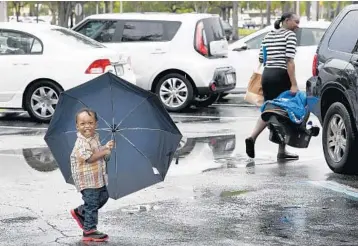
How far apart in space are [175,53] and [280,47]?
17.6 feet

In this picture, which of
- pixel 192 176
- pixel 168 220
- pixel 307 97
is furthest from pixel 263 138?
pixel 168 220

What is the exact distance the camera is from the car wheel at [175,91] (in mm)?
15359

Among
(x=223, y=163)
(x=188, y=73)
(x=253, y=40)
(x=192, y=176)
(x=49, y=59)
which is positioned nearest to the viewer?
(x=192, y=176)

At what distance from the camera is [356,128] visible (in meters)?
8.95

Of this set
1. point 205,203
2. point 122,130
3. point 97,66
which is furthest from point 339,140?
point 97,66

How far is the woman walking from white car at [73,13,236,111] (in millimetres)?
4857

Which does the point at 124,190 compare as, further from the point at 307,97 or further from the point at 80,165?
the point at 307,97

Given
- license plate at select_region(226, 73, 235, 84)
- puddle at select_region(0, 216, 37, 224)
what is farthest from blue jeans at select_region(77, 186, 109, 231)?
license plate at select_region(226, 73, 235, 84)

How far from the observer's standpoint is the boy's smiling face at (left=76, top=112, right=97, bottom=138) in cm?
621

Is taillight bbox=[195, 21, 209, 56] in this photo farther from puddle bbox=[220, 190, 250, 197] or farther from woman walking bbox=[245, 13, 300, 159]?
puddle bbox=[220, 190, 250, 197]

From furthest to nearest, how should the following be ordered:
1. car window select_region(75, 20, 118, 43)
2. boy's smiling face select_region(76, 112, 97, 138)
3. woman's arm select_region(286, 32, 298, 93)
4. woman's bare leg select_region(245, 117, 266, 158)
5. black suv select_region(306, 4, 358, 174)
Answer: car window select_region(75, 20, 118, 43) < woman's bare leg select_region(245, 117, 266, 158) < woman's arm select_region(286, 32, 298, 93) < black suv select_region(306, 4, 358, 174) < boy's smiling face select_region(76, 112, 97, 138)

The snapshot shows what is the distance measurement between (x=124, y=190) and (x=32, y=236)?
762 mm

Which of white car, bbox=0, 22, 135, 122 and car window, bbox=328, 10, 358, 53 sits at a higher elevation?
car window, bbox=328, 10, 358, 53

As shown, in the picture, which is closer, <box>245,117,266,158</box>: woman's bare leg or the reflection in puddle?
the reflection in puddle
